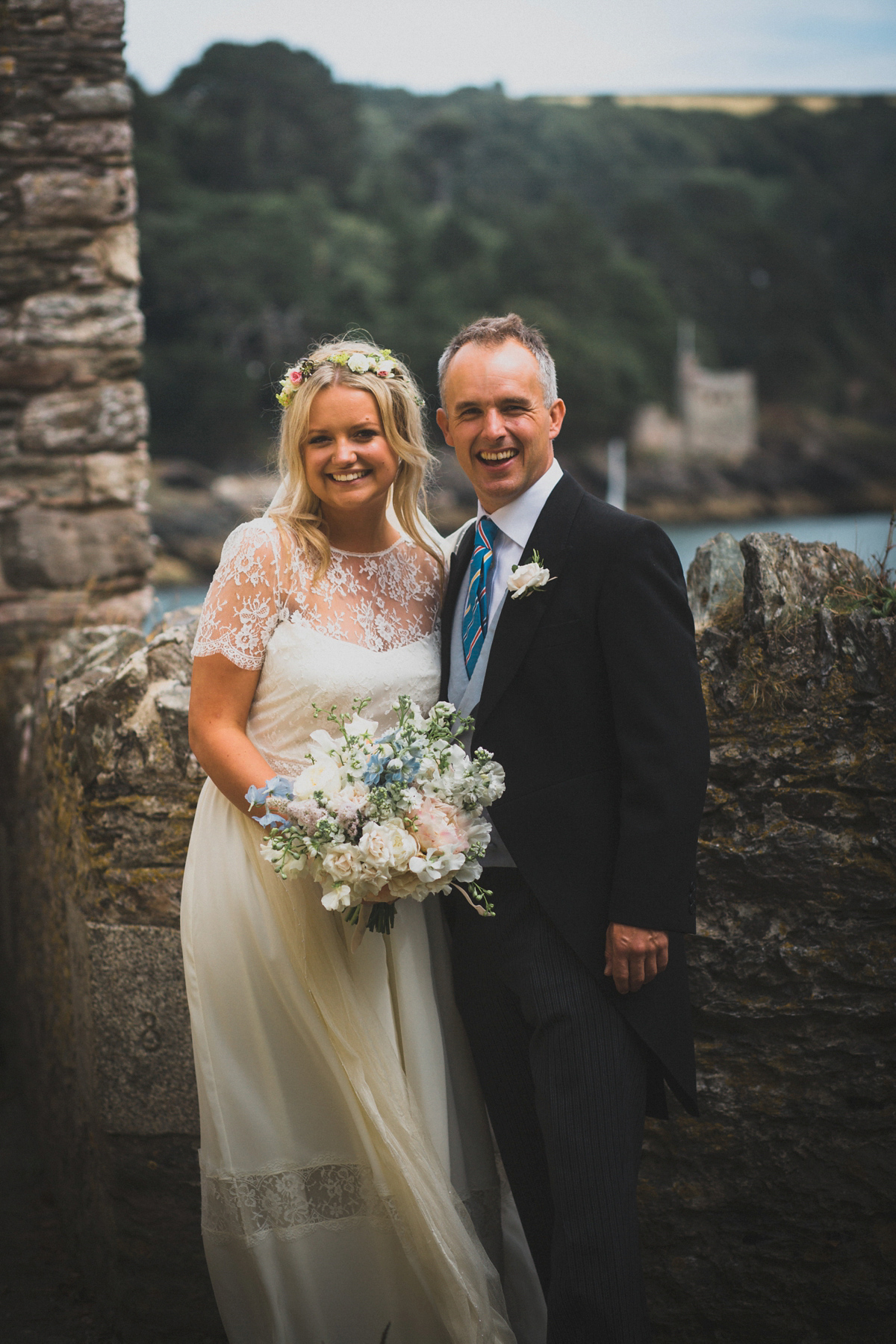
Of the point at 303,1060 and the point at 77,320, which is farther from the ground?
the point at 77,320

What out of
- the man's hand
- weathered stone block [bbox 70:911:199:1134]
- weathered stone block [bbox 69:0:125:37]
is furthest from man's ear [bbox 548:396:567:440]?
weathered stone block [bbox 69:0:125:37]

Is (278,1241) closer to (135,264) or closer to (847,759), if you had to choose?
(847,759)

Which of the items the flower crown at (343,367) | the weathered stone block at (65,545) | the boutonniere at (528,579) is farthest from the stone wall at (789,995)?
the weathered stone block at (65,545)

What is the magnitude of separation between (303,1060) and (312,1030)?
78 millimetres

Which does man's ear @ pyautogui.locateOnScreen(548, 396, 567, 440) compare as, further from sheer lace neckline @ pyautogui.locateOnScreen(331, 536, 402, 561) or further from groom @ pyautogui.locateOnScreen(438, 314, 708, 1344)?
sheer lace neckline @ pyautogui.locateOnScreen(331, 536, 402, 561)

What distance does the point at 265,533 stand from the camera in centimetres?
256

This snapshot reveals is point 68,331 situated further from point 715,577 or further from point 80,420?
point 715,577

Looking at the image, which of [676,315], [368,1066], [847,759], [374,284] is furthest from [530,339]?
[676,315]

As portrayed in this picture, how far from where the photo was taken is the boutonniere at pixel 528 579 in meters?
2.36

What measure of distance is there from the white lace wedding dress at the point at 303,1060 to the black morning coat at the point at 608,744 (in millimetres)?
334

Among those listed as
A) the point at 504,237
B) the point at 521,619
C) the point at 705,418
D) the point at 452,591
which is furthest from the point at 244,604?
the point at 705,418

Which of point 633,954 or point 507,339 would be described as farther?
point 507,339

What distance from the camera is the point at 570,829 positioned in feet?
7.76

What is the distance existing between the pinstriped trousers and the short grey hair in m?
1.09
